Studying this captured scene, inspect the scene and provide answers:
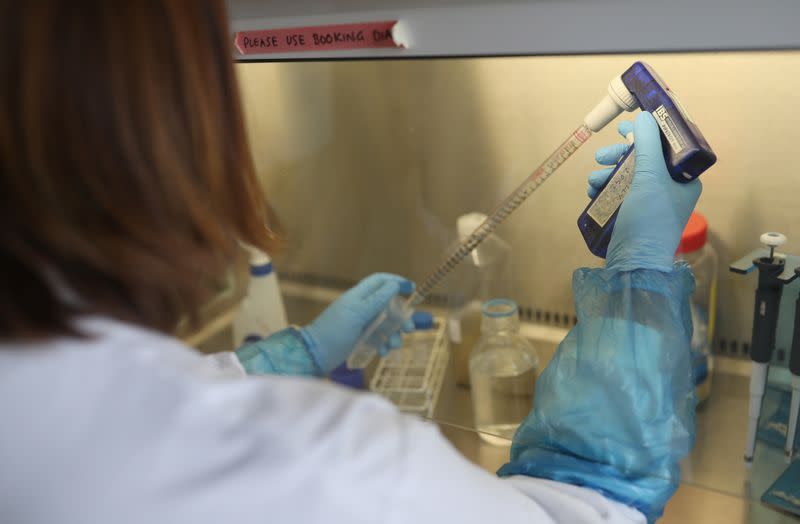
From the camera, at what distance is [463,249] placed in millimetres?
1271

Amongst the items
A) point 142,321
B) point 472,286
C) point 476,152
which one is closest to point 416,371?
point 472,286

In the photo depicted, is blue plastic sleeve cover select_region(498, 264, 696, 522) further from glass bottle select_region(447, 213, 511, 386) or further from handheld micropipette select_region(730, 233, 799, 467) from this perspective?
glass bottle select_region(447, 213, 511, 386)

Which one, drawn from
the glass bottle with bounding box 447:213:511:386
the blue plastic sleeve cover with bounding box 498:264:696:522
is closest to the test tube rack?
the glass bottle with bounding box 447:213:511:386

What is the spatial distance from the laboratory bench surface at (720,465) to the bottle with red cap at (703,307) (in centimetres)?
3

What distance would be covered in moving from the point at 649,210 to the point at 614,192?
0.07m

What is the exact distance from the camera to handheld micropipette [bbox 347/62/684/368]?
3.49 ft

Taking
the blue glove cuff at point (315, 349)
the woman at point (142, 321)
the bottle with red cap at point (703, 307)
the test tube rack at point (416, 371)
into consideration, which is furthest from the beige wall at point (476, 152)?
the woman at point (142, 321)

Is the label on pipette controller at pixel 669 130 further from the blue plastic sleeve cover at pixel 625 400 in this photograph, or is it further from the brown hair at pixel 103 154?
the brown hair at pixel 103 154

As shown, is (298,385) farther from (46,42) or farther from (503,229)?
(503,229)

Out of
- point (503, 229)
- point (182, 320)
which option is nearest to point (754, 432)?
point (503, 229)

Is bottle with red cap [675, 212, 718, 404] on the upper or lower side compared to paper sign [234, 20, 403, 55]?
lower

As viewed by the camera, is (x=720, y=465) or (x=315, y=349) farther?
(x=315, y=349)

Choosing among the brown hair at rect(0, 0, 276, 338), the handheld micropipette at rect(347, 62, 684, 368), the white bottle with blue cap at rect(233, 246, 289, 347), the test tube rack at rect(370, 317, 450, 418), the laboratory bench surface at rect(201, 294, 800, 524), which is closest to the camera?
the brown hair at rect(0, 0, 276, 338)

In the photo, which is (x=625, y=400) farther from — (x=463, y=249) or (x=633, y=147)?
(x=463, y=249)
